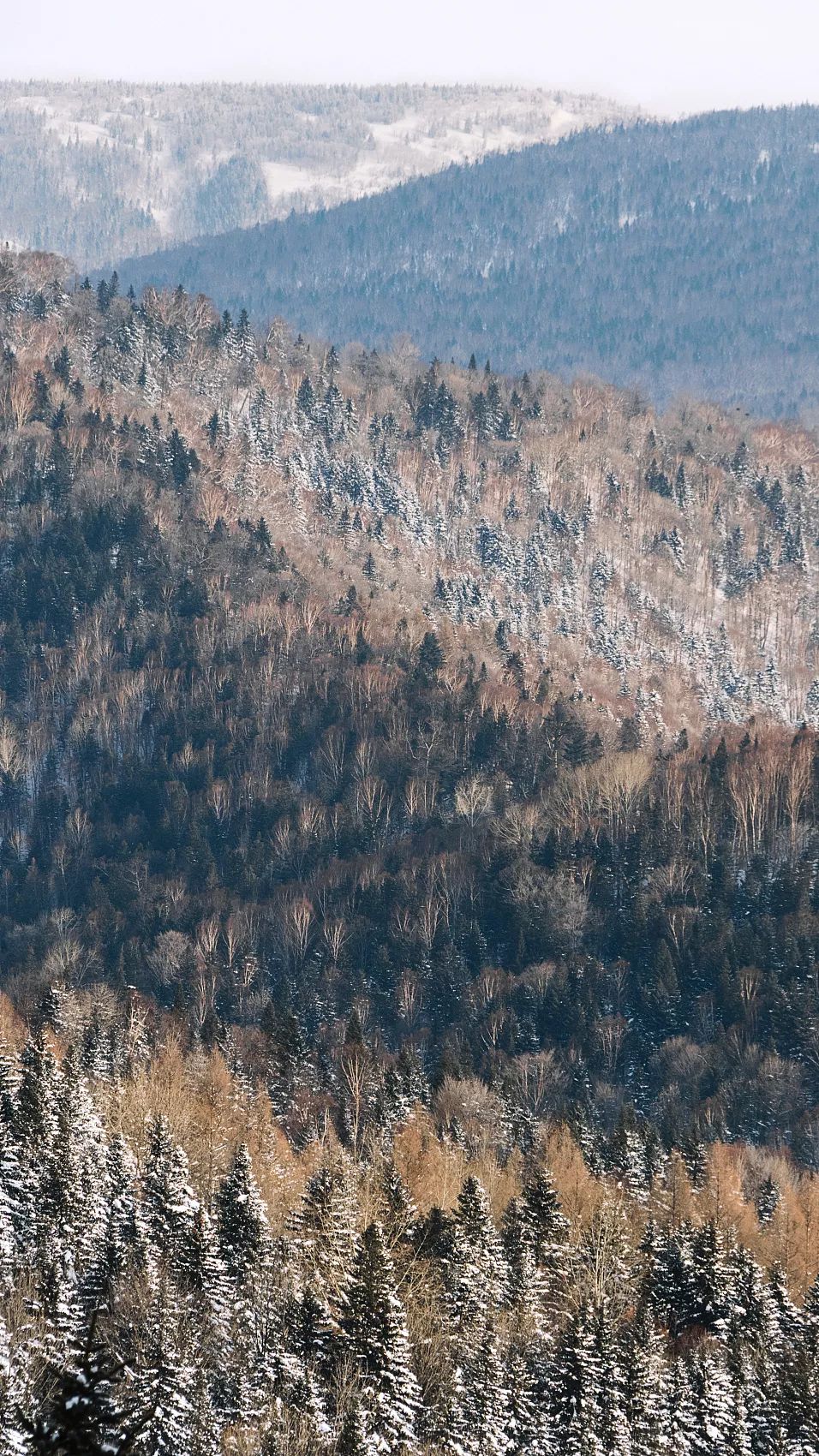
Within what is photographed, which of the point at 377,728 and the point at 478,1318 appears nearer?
the point at 478,1318

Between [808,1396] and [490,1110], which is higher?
[808,1396]

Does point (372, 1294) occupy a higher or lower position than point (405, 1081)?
higher

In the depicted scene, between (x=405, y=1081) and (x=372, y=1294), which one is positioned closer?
(x=372, y=1294)

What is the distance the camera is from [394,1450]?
65438 mm

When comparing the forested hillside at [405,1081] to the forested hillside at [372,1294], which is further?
the forested hillside at [405,1081]

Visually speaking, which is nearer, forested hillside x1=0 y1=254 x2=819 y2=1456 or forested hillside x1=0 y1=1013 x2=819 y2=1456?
forested hillside x1=0 y1=1013 x2=819 y2=1456

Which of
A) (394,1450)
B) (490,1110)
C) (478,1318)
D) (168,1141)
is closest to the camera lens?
(394,1450)

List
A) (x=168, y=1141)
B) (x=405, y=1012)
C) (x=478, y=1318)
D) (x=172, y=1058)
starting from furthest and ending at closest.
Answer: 1. (x=405, y=1012)
2. (x=172, y=1058)
3. (x=168, y=1141)
4. (x=478, y=1318)

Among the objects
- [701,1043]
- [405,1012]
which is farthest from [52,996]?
[701,1043]

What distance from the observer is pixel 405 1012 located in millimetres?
156500

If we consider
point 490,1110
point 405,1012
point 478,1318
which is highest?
point 478,1318

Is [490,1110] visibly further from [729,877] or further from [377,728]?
[377,728]

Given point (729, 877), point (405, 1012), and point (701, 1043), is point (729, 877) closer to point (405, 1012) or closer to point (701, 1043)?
point (701, 1043)

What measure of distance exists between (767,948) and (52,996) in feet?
192
